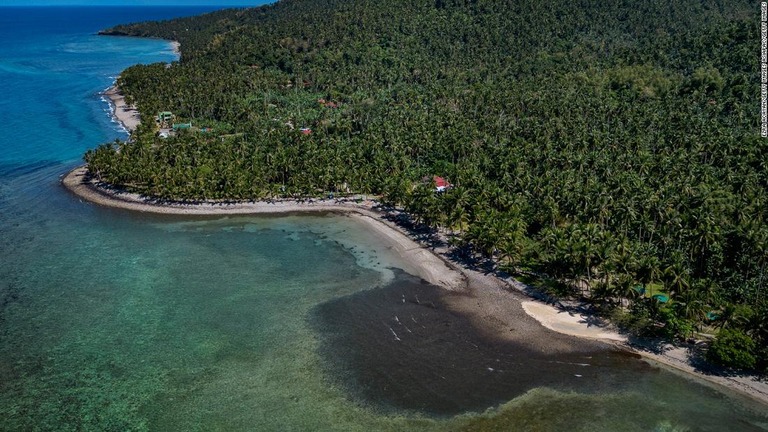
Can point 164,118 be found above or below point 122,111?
above

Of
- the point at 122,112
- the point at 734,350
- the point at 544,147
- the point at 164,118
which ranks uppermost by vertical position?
the point at 544,147

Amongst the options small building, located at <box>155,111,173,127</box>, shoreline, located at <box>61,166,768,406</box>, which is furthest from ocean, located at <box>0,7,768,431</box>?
small building, located at <box>155,111,173,127</box>

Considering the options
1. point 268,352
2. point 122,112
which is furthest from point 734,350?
point 122,112

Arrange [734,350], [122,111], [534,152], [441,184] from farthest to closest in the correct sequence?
[122,111]
[534,152]
[441,184]
[734,350]

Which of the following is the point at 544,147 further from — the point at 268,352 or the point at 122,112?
the point at 122,112

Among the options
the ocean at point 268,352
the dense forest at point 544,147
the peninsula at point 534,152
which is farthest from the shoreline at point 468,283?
the dense forest at point 544,147

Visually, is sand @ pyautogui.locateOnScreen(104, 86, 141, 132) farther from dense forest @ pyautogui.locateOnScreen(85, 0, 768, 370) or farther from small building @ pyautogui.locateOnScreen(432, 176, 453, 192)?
small building @ pyautogui.locateOnScreen(432, 176, 453, 192)

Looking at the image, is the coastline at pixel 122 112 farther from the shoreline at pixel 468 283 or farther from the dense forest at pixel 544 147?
the shoreline at pixel 468 283
